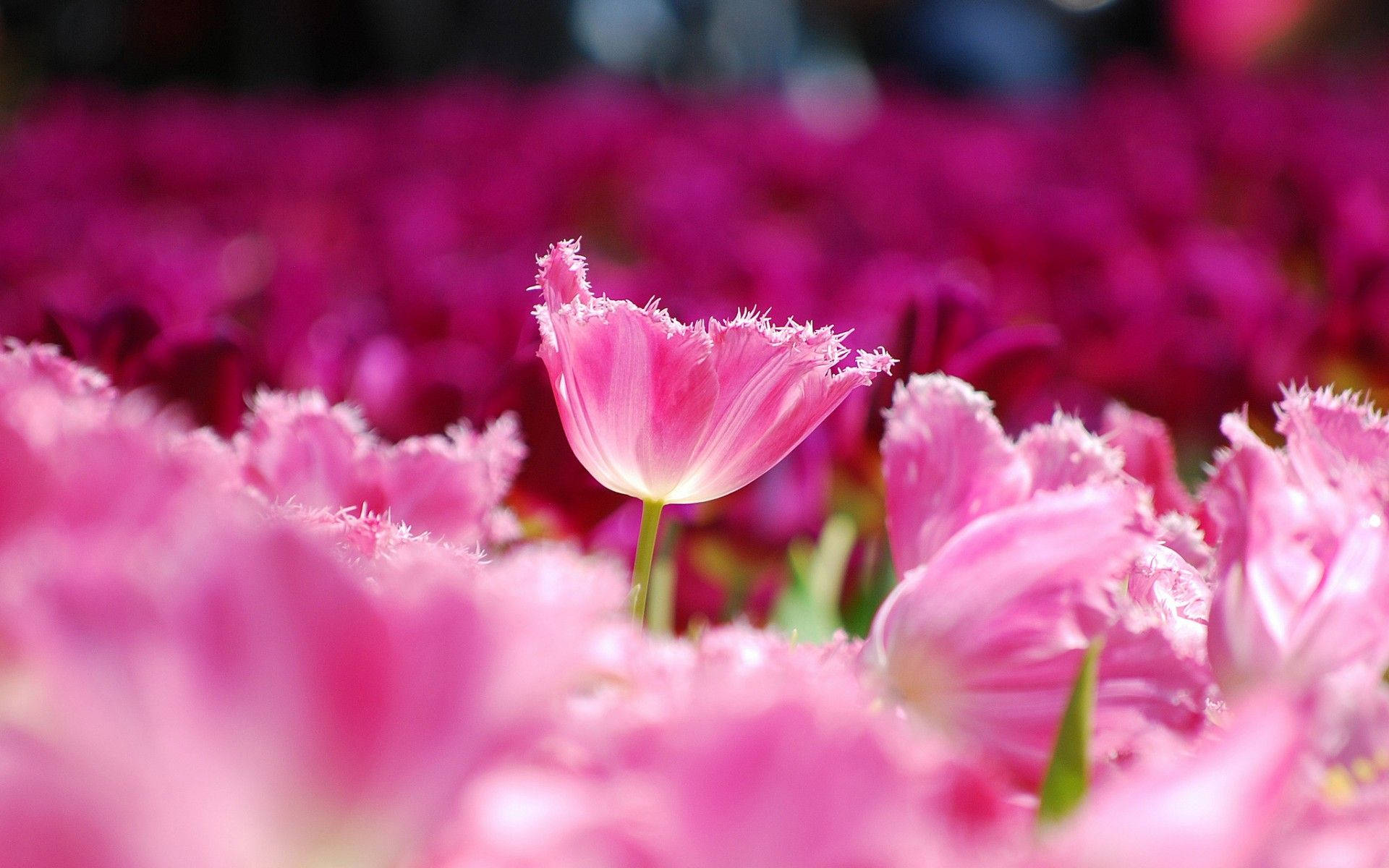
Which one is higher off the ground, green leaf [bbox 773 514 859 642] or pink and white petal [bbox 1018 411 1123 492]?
pink and white petal [bbox 1018 411 1123 492]

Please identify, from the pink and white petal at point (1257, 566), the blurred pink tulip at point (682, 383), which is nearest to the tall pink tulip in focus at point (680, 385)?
the blurred pink tulip at point (682, 383)

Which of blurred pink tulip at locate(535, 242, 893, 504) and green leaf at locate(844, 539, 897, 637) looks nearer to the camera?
blurred pink tulip at locate(535, 242, 893, 504)

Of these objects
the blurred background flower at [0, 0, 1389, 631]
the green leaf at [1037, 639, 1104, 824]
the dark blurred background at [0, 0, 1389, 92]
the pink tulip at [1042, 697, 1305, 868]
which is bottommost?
the dark blurred background at [0, 0, 1389, 92]

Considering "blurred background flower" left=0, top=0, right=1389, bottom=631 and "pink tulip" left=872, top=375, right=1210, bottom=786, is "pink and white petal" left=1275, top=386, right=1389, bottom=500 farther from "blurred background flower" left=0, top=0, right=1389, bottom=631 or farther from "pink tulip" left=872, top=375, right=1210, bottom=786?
"blurred background flower" left=0, top=0, right=1389, bottom=631

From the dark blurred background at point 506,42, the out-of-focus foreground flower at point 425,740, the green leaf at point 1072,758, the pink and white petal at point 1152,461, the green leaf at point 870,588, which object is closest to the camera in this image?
the out-of-focus foreground flower at point 425,740

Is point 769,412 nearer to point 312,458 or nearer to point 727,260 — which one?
point 312,458

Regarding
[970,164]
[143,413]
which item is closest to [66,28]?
[970,164]

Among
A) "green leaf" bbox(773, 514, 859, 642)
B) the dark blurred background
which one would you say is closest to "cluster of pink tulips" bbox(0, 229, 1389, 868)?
"green leaf" bbox(773, 514, 859, 642)

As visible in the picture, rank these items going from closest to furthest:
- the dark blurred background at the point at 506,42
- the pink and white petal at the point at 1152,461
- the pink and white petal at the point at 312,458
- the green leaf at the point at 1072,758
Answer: the green leaf at the point at 1072,758 → the pink and white petal at the point at 312,458 → the pink and white petal at the point at 1152,461 → the dark blurred background at the point at 506,42

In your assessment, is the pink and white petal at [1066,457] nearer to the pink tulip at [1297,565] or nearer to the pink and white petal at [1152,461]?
the pink tulip at [1297,565]
